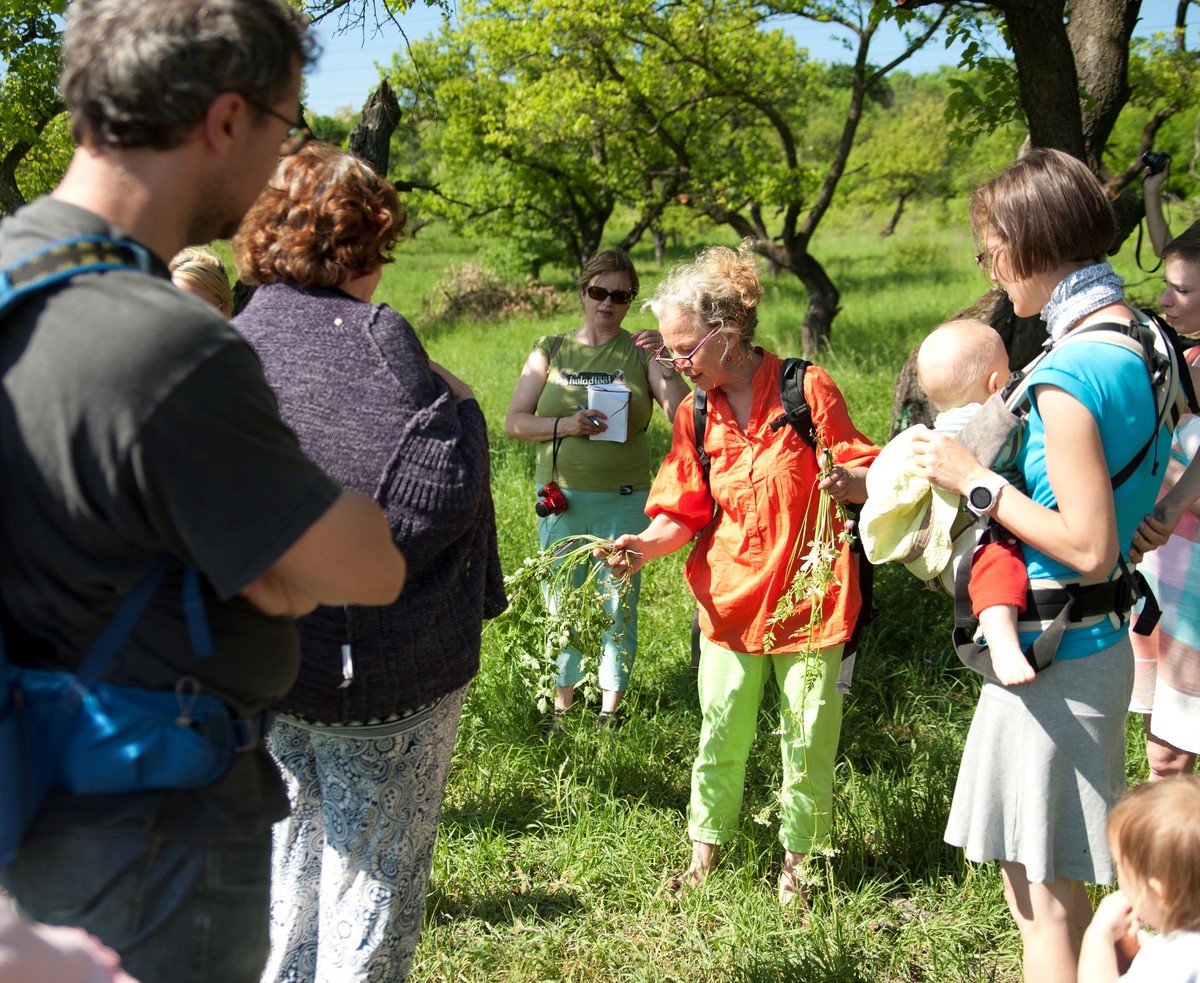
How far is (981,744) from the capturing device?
7.50 ft

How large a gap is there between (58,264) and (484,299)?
66.4ft

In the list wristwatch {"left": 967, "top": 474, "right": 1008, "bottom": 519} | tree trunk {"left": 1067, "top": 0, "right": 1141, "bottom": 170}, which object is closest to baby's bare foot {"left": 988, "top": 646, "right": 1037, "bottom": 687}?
wristwatch {"left": 967, "top": 474, "right": 1008, "bottom": 519}

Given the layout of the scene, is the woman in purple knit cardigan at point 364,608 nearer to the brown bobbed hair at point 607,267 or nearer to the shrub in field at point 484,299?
the brown bobbed hair at point 607,267

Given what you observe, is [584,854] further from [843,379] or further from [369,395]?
[843,379]

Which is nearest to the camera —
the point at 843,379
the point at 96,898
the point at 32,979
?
the point at 32,979

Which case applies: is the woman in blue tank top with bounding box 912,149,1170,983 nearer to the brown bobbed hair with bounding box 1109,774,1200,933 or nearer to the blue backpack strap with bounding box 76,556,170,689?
the brown bobbed hair with bounding box 1109,774,1200,933

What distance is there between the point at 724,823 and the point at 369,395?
1829 millimetres

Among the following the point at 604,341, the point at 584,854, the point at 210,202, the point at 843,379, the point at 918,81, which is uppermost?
the point at 918,81

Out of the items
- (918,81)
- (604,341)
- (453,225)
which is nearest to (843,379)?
(604,341)

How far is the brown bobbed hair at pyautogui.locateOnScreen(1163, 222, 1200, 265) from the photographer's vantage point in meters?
3.04

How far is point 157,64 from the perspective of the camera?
1271mm

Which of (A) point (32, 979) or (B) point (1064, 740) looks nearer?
(A) point (32, 979)

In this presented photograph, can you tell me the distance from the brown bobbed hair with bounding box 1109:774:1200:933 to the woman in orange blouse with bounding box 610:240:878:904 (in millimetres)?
1112

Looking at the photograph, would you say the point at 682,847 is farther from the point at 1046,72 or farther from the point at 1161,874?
the point at 1046,72
